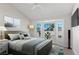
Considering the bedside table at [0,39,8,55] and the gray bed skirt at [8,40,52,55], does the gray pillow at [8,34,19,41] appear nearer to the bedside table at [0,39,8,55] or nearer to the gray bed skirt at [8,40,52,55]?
the bedside table at [0,39,8,55]

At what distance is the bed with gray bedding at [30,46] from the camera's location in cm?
195

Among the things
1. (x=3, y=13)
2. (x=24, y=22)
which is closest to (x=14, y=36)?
(x=24, y=22)

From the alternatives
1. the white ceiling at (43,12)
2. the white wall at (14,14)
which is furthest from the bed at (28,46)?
the white ceiling at (43,12)

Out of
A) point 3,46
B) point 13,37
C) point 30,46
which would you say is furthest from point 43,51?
point 3,46

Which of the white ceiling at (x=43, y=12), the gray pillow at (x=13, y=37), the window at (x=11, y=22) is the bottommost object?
the gray pillow at (x=13, y=37)

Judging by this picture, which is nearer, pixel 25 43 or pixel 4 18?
pixel 25 43

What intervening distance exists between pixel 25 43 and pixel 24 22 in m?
0.55

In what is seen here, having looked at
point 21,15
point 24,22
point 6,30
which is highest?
point 21,15

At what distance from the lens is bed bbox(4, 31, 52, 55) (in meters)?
1.95

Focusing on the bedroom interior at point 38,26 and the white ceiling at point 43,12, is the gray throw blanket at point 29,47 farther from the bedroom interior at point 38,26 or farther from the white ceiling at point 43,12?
the white ceiling at point 43,12

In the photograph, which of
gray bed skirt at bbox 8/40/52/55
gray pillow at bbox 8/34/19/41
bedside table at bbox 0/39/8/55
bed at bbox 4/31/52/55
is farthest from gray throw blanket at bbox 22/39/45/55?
bedside table at bbox 0/39/8/55

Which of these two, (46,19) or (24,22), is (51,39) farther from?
(24,22)

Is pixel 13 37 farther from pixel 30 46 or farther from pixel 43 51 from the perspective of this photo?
pixel 43 51

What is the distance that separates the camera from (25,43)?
2.04 meters
